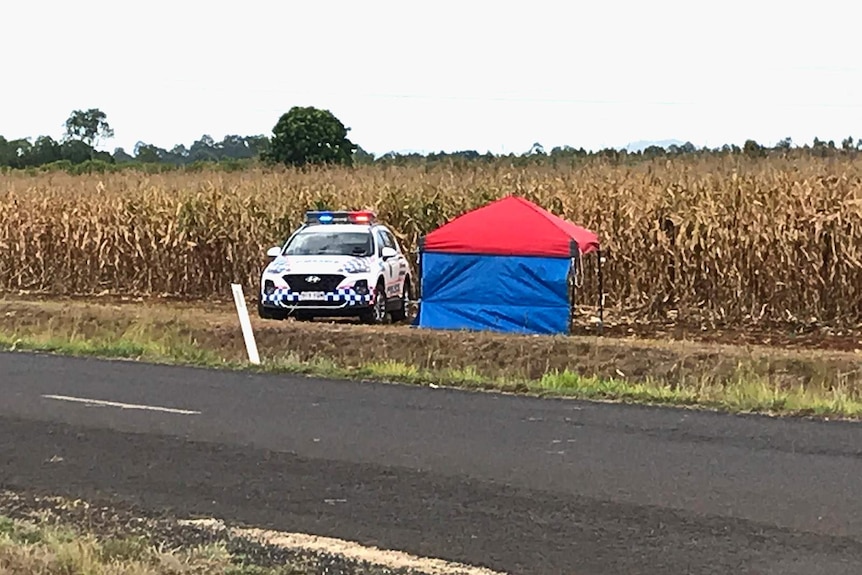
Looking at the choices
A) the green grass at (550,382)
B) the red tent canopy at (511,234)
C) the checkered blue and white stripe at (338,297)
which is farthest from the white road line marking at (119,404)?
the red tent canopy at (511,234)

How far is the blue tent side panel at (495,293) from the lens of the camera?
2075cm

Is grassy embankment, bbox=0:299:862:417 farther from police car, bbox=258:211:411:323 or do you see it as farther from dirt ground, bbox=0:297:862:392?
police car, bbox=258:211:411:323

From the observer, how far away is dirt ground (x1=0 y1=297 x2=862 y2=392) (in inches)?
637

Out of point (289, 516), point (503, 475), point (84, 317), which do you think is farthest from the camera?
point (84, 317)

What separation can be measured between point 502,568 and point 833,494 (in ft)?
9.51

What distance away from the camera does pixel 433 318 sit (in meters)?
21.6

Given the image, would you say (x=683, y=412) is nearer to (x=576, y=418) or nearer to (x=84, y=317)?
(x=576, y=418)

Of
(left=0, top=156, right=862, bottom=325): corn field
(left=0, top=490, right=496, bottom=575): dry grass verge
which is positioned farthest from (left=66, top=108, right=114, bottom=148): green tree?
(left=0, top=490, right=496, bottom=575): dry grass verge

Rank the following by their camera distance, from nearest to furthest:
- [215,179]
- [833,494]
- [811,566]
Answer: [811,566] → [833,494] → [215,179]

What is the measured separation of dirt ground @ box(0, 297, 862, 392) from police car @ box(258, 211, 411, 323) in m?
0.43

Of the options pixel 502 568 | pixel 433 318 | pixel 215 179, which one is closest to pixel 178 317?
pixel 433 318

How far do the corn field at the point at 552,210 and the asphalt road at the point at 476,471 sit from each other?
10.00 metres

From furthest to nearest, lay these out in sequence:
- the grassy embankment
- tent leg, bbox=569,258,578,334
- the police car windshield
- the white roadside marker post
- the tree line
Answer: the tree line → the police car windshield → tent leg, bbox=569,258,578,334 → the white roadside marker post → the grassy embankment

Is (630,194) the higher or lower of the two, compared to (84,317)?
higher
